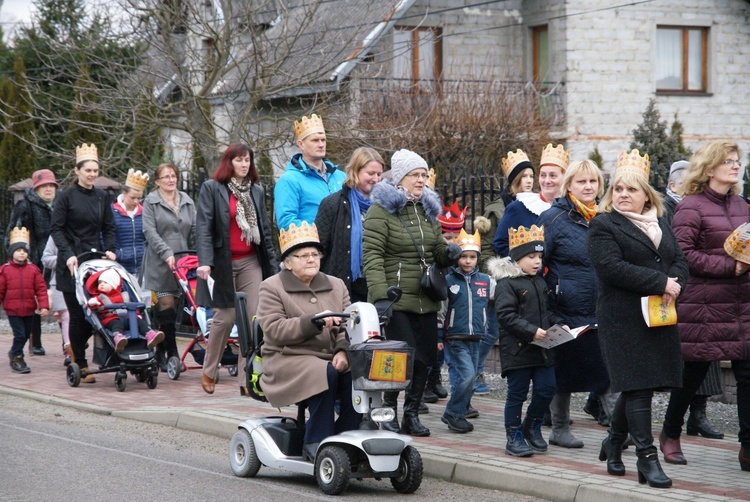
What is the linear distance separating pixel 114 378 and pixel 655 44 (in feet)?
58.8

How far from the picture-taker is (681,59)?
28.1 m

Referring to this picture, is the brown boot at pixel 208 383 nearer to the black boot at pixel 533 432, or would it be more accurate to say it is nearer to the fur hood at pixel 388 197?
the fur hood at pixel 388 197

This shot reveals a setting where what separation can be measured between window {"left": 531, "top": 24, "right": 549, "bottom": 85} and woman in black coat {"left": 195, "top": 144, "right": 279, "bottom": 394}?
1714 cm

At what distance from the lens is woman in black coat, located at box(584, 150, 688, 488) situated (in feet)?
24.1

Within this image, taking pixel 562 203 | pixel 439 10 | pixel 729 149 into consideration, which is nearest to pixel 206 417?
pixel 562 203

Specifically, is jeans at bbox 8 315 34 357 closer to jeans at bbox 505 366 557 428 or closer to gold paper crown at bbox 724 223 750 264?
jeans at bbox 505 366 557 428

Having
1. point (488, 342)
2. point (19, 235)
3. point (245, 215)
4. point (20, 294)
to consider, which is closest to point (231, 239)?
point (245, 215)

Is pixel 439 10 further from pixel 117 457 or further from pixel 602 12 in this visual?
Answer: pixel 117 457

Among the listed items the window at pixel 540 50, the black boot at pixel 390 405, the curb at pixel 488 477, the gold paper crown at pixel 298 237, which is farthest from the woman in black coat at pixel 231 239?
the window at pixel 540 50

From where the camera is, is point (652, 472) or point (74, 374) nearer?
point (652, 472)

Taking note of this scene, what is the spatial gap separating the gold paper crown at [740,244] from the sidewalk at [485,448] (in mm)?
1379

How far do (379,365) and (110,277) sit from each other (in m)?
5.74

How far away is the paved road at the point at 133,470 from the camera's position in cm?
762

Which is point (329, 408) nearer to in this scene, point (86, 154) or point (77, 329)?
point (77, 329)
